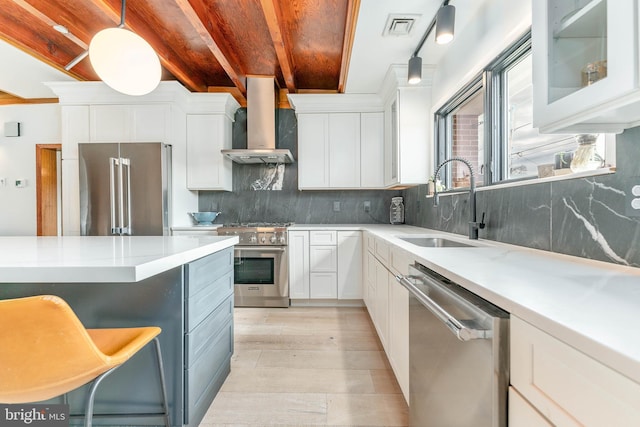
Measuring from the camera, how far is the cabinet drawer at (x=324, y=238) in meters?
3.33

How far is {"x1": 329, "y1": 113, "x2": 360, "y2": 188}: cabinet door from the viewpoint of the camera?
3.65 meters

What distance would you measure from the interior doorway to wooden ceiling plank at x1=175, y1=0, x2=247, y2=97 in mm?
2723

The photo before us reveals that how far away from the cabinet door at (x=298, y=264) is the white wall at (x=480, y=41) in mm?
1855

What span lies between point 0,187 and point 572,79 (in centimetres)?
599

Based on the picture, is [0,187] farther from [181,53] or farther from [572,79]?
[572,79]

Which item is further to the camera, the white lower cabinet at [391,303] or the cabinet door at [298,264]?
the cabinet door at [298,264]

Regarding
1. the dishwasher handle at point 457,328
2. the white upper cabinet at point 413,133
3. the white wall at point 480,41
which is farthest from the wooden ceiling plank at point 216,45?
the dishwasher handle at point 457,328

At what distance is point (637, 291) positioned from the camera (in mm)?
721

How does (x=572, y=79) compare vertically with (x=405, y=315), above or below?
above

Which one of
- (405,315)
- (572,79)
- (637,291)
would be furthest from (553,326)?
(405,315)

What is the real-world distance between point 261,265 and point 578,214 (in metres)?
2.77

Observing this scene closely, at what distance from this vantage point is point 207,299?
5.26ft

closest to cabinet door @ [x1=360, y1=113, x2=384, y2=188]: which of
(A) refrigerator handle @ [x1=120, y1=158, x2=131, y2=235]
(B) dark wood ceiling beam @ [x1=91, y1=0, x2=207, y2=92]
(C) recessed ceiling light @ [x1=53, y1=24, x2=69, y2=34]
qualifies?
(B) dark wood ceiling beam @ [x1=91, y1=0, x2=207, y2=92]

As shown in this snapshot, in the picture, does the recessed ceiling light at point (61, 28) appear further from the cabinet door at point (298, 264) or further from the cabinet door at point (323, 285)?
the cabinet door at point (323, 285)
